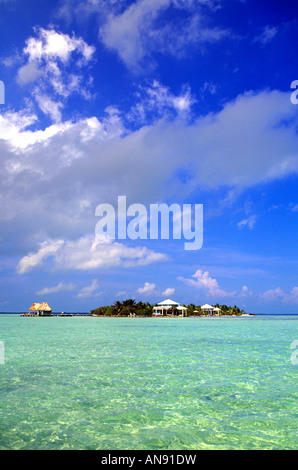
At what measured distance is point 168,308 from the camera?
11712 centimetres

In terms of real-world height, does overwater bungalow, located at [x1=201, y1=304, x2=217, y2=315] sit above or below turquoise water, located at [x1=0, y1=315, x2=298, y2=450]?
below

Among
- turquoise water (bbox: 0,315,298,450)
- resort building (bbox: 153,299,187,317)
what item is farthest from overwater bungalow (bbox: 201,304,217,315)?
turquoise water (bbox: 0,315,298,450)

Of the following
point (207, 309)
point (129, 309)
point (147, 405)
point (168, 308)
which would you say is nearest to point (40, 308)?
point (129, 309)

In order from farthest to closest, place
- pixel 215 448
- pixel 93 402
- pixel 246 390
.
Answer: pixel 246 390
pixel 93 402
pixel 215 448

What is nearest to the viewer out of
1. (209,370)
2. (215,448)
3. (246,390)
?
(215,448)

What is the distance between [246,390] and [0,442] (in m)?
7.48

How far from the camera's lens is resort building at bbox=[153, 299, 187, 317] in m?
116

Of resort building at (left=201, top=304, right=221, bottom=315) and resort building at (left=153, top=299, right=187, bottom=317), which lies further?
resort building at (left=201, top=304, right=221, bottom=315)

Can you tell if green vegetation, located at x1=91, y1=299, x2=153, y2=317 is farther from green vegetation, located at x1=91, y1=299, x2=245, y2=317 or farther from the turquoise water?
the turquoise water

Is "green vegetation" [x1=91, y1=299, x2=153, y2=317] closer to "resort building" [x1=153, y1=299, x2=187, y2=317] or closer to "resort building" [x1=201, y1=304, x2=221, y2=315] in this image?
"resort building" [x1=153, y1=299, x2=187, y2=317]

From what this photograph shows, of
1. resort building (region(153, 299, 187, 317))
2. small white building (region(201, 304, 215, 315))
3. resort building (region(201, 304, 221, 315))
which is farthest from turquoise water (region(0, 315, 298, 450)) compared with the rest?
resort building (region(201, 304, 221, 315))

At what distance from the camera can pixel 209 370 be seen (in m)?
14.1
